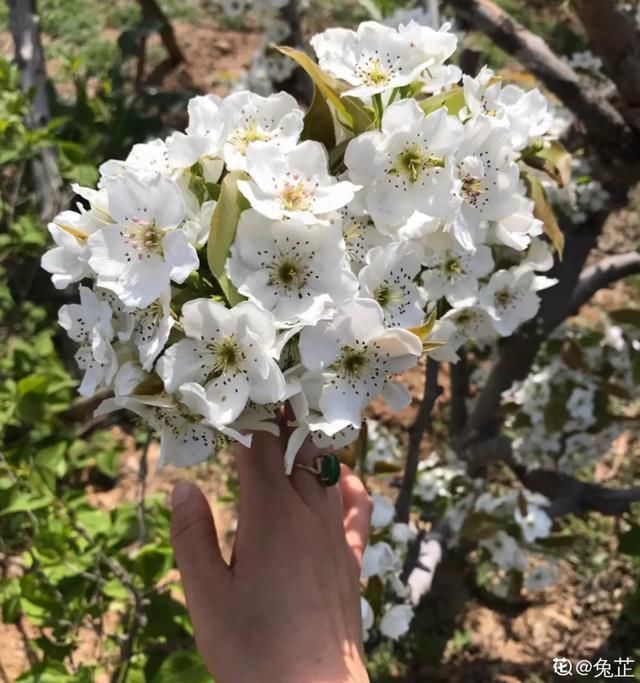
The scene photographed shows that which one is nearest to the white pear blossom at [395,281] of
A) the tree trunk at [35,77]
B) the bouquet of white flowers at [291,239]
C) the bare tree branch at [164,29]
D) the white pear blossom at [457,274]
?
the bouquet of white flowers at [291,239]

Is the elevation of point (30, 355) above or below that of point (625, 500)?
below

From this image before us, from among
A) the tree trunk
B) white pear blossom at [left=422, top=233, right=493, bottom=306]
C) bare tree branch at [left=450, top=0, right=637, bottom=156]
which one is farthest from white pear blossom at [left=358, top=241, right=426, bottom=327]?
the tree trunk

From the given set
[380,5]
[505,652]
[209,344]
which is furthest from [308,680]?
[505,652]

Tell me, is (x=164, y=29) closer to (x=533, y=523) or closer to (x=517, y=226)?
(x=533, y=523)

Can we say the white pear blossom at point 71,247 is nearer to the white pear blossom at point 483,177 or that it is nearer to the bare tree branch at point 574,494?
the white pear blossom at point 483,177

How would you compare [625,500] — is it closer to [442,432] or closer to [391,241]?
[442,432]
